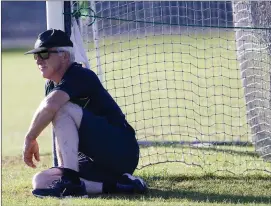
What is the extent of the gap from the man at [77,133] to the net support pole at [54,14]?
0.65 metres

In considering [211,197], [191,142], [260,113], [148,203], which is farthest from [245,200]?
[191,142]

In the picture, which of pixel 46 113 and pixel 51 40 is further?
pixel 51 40

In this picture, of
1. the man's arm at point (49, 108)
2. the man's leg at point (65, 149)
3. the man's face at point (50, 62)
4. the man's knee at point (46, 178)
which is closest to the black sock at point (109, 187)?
the man's leg at point (65, 149)

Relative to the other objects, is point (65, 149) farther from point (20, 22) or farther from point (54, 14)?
point (20, 22)

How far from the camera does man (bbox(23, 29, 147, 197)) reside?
6680 mm

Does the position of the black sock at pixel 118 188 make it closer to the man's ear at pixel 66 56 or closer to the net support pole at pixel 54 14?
the man's ear at pixel 66 56

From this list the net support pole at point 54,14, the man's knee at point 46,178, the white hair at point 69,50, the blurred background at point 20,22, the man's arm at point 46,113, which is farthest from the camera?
the blurred background at point 20,22

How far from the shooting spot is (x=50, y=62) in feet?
22.4

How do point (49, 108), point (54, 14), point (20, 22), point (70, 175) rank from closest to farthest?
point (49, 108)
point (70, 175)
point (54, 14)
point (20, 22)

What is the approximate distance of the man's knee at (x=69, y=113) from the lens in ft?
21.9

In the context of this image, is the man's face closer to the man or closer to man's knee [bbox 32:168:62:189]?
the man

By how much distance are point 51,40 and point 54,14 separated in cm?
75

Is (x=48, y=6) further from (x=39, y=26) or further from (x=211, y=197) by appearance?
(x=39, y=26)

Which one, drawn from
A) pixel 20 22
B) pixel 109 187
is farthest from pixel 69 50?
pixel 20 22
